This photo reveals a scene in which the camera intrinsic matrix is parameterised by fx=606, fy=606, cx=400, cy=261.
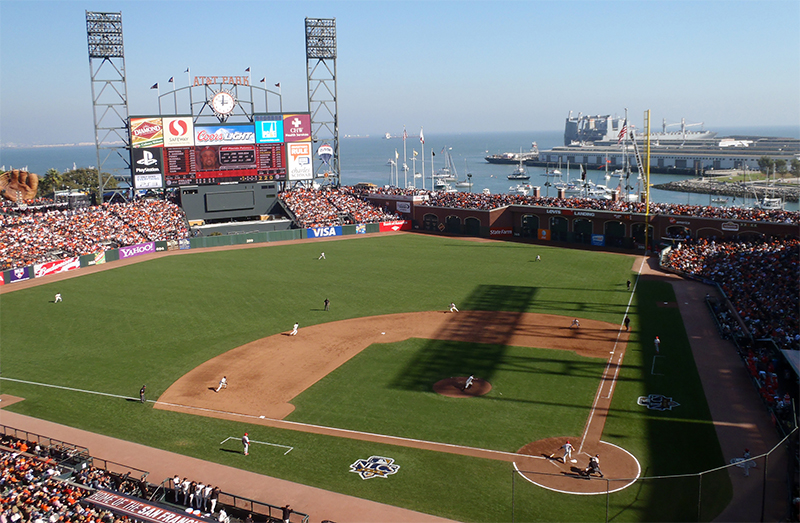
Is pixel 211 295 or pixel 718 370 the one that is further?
pixel 211 295

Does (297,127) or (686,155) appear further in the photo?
(686,155)

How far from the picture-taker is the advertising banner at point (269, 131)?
7275cm

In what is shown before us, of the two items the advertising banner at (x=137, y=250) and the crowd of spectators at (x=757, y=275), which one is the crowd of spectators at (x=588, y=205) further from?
the advertising banner at (x=137, y=250)

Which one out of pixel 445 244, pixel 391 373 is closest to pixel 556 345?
pixel 391 373

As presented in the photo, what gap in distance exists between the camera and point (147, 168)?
6819 centimetres

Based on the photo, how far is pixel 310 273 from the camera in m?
55.5

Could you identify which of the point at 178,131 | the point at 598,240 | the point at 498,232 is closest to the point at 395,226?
the point at 498,232

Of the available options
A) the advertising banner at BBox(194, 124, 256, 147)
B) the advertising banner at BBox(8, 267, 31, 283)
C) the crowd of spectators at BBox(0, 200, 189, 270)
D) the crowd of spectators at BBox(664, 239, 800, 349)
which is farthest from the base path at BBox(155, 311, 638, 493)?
the advertising banner at BBox(194, 124, 256, 147)

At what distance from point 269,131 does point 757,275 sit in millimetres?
53719

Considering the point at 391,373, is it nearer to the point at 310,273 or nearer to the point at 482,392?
the point at 482,392

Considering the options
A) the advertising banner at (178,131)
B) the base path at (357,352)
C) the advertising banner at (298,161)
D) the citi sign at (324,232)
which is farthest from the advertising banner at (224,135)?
the base path at (357,352)

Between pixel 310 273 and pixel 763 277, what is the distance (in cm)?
3606

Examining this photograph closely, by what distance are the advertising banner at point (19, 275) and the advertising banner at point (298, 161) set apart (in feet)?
102

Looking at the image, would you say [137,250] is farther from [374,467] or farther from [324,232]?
[374,467]
